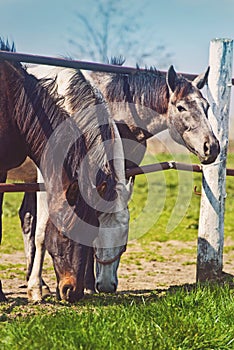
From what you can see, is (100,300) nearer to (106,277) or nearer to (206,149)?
(106,277)

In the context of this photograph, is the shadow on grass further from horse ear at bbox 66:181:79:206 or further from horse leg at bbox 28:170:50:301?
horse ear at bbox 66:181:79:206

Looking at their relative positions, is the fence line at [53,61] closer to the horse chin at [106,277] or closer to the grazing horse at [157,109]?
the grazing horse at [157,109]

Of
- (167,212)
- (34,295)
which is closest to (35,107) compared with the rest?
(34,295)

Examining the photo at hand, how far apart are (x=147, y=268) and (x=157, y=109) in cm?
175

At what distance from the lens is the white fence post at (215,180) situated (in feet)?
16.2

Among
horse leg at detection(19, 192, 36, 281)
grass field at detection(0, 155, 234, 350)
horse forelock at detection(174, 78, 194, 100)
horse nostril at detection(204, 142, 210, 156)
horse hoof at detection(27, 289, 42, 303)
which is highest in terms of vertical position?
horse forelock at detection(174, 78, 194, 100)

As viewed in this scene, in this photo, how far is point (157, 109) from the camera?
5.20m

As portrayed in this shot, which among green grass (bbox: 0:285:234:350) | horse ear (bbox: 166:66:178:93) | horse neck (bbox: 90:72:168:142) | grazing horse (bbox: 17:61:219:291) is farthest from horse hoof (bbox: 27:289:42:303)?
horse ear (bbox: 166:66:178:93)


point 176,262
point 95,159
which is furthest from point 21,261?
point 95,159

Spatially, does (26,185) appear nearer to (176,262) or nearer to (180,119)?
(180,119)

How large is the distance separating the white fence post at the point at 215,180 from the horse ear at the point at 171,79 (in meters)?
0.27

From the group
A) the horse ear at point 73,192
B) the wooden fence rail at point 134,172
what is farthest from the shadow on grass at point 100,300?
the wooden fence rail at point 134,172

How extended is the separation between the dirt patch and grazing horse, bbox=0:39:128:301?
43.3 inches

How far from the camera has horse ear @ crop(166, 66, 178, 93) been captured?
4.89m
